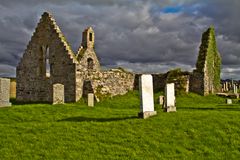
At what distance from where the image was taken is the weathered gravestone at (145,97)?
14219mm

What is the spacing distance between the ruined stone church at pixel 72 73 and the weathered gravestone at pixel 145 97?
1191cm

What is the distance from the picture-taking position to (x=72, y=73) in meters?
27.7

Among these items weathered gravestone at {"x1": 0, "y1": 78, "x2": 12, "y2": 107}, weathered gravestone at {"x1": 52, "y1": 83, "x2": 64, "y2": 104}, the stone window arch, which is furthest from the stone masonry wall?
weathered gravestone at {"x1": 0, "y1": 78, "x2": 12, "y2": 107}

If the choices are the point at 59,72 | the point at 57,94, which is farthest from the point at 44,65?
the point at 57,94

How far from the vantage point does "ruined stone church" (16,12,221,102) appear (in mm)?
28041

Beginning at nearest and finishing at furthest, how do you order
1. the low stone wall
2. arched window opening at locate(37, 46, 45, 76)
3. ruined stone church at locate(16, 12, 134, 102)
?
ruined stone church at locate(16, 12, 134, 102)
arched window opening at locate(37, 46, 45, 76)
the low stone wall

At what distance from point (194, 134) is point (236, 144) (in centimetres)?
142

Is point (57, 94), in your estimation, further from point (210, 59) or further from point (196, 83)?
point (210, 59)

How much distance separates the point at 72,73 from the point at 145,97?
14.1m

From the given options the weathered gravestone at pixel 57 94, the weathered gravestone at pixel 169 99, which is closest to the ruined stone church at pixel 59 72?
the weathered gravestone at pixel 57 94

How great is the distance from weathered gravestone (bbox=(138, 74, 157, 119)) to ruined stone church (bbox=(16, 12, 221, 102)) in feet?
39.1

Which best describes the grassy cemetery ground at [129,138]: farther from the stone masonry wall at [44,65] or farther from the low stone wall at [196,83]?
the low stone wall at [196,83]

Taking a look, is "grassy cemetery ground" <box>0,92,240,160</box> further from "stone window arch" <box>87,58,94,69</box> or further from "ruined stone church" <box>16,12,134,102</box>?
"stone window arch" <box>87,58,94,69</box>

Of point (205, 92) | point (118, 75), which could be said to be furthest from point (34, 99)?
point (205, 92)
